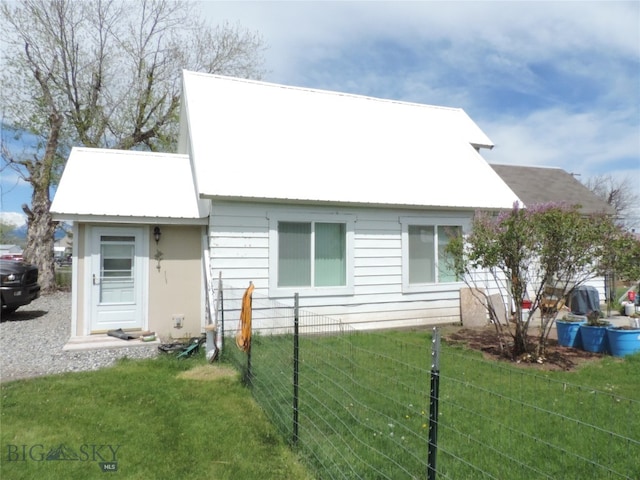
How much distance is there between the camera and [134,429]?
14.1ft

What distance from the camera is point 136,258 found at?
850 centimetres

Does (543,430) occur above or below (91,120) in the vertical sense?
below

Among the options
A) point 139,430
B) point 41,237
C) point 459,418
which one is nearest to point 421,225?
point 459,418

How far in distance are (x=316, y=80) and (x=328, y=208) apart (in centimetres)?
934

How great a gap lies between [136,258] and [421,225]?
251 inches

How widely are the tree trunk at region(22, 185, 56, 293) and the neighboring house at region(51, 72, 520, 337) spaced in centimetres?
869

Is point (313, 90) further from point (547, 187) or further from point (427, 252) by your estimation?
point (547, 187)

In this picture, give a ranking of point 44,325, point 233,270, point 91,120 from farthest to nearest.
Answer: point 91,120
point 44,325
point 233,270

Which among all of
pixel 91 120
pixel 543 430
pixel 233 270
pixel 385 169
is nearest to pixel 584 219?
pixel 543 430

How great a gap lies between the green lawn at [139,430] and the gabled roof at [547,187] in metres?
12.6

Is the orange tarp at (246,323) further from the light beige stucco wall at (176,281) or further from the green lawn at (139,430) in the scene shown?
the light beige stucco wall at (176,281)

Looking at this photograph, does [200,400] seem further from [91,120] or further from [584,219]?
[91,120]

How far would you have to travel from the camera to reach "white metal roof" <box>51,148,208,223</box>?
26.6ft

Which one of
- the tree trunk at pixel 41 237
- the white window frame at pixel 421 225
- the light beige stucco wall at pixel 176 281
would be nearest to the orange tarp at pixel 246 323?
the light beige stucco wall at pixel 176 281
